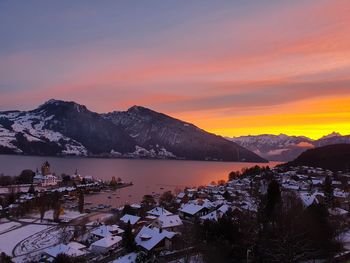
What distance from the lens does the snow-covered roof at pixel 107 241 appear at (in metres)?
21.0

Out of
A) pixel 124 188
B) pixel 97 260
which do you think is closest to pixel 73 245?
pixel 97 260

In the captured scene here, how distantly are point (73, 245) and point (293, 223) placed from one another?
11.4 meters

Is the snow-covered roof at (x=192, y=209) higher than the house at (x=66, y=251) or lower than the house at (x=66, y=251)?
higher

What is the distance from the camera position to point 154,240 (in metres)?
19.4

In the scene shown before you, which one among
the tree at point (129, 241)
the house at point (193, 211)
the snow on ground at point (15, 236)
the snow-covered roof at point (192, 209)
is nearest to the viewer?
the tree at point (129, 241)

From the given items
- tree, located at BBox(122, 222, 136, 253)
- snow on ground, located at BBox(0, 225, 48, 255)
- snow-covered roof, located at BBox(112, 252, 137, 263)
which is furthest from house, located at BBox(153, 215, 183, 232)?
snow on ground, located at BBox(0, 225, 48, 255)

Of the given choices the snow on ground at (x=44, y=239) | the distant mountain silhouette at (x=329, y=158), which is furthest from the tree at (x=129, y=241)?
the distant mountain silhouette at (x=329, y=158)

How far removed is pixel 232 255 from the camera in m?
14.9

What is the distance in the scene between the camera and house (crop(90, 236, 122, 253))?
817 inches

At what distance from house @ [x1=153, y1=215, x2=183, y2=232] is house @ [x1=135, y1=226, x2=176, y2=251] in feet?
10.2

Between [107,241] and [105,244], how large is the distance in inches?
12.2

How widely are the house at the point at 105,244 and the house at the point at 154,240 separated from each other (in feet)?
5.06

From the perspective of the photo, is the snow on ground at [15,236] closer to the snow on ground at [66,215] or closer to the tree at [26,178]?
the snow on ground at [66,215]

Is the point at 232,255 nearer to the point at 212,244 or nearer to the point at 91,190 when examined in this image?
the point at 212,244
